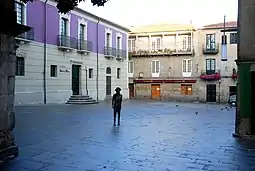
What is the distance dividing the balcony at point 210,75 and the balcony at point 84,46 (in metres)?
17.6

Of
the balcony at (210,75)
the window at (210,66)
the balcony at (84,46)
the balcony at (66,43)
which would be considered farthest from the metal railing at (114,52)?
the window at (210,66)

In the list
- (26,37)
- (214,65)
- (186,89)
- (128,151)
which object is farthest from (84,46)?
(128,151)

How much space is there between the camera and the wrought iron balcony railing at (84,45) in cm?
3278

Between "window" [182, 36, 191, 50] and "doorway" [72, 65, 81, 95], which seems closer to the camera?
"doorway" [72, 65, 81, 95]

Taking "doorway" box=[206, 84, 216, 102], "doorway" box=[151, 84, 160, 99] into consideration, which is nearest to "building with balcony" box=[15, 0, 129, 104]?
"doorway" box=[151, 84, 160, 99]

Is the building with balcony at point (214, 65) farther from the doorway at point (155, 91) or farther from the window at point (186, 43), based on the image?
the doorway at point (155, 91)

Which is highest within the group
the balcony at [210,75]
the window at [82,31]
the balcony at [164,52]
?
the window at [82,31]

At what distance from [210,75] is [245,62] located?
118 ft

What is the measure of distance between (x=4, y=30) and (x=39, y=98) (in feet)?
67.4

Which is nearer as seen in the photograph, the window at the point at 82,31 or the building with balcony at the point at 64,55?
the building with balcony at the point at 64,55

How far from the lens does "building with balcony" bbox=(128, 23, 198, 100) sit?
4757cm

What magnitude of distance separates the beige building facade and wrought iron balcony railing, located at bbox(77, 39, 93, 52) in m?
15.7

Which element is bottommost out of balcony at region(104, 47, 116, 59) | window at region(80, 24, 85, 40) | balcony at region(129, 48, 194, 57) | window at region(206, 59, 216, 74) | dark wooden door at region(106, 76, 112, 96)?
dark wooden door at region(106, 76, 112, 96)

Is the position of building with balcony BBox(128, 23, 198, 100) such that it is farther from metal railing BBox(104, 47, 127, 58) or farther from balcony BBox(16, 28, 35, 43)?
balcony BBox(16, 28, 35, 43)
